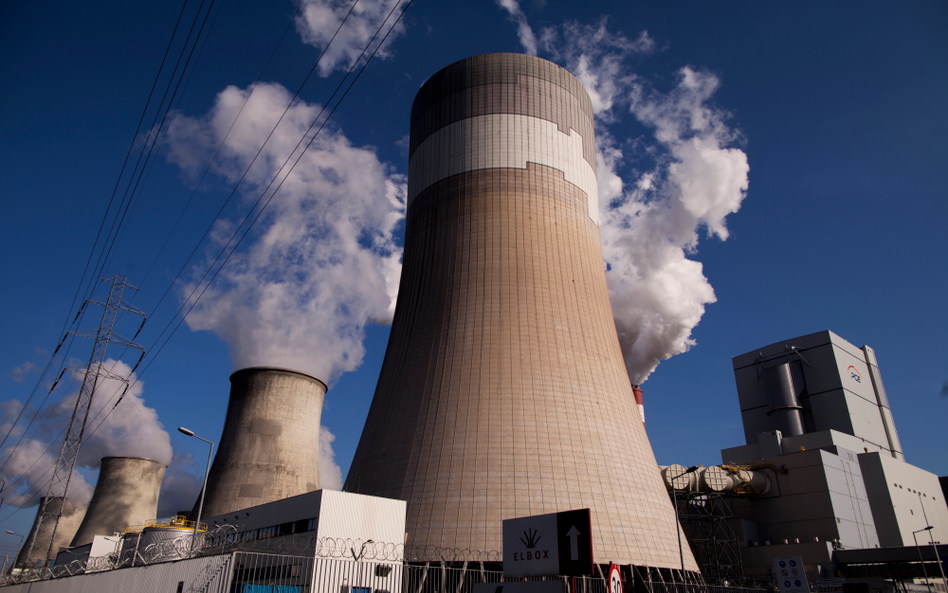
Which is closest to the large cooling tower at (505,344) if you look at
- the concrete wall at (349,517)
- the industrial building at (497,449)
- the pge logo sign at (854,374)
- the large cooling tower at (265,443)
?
the industrial building at (497,449)

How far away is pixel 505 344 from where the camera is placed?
14.0 m

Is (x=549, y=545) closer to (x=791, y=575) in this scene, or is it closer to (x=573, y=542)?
(x=573, y=542)

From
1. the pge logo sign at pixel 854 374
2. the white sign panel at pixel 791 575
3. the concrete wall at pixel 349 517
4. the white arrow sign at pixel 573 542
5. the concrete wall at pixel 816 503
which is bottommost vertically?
the white sign panel at pixel 791 575

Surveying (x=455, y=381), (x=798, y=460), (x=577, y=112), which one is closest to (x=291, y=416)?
(x=455, y=381)

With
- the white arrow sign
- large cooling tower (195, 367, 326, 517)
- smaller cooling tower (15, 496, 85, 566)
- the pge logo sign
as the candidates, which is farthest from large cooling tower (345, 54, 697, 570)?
smaller cooling tower (15, 496, 85, 566)

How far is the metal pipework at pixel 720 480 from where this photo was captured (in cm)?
2115

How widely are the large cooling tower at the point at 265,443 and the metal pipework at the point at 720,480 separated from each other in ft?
45.1

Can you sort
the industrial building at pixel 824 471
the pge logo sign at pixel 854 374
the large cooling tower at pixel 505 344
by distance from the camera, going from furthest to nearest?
the pge logo sign at pixel 854 374 → the industrial building at pixel 824 471 → the large cooling tower at pixel 505 344

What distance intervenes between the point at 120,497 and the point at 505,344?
24.6m

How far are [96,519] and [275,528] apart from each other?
20.4m

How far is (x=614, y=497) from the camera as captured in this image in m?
12.3

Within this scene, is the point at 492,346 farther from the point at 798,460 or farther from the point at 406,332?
the point at 798,460

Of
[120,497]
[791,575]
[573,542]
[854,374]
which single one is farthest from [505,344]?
[120,497]

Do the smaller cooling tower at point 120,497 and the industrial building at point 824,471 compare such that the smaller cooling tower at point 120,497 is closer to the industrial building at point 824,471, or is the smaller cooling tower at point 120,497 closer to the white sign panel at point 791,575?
the industrial building at point 824,471
